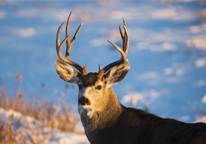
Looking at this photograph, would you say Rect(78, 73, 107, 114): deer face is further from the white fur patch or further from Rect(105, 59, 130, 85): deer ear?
Rect(105, 59, 130, 85): deer ear

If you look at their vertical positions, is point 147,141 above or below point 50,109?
above

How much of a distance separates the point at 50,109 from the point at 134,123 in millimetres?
4452

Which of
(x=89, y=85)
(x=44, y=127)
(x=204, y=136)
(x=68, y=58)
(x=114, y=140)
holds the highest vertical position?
(x=68, y=58)

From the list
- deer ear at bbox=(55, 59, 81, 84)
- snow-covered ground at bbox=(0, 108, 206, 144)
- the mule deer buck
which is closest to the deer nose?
the mule deer buck

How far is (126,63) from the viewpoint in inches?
192

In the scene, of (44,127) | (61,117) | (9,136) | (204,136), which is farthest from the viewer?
(61,117)

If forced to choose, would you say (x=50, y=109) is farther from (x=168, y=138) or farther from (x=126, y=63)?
(x=168, y=138)

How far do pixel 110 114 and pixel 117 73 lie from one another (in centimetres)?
69

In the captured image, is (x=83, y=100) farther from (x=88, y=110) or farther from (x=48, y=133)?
(x=48, y=133)

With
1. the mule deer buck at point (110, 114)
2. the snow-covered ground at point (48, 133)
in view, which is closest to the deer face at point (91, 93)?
the mule deer buck at point (110, 114)

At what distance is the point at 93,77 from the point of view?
4.73 meters

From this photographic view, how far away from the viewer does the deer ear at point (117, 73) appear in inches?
192

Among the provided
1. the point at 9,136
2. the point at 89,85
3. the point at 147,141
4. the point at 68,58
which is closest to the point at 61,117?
the point at 9,136

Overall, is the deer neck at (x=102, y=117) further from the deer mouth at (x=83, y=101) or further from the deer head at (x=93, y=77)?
the deer mouth at (x=83, y=101)
